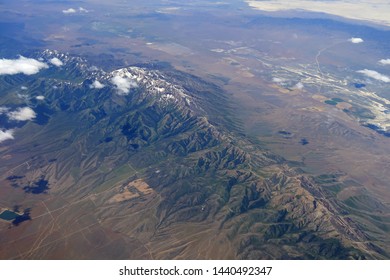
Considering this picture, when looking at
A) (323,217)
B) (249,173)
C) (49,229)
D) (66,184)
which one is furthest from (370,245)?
(66,184)

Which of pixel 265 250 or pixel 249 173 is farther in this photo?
pixel 249 173

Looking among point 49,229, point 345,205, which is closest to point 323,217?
point 345,205

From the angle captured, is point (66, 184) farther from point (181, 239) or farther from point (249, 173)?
point (249, 173)

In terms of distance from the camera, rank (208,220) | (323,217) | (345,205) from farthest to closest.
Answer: (345,205) → (208,220) → (323,217)
